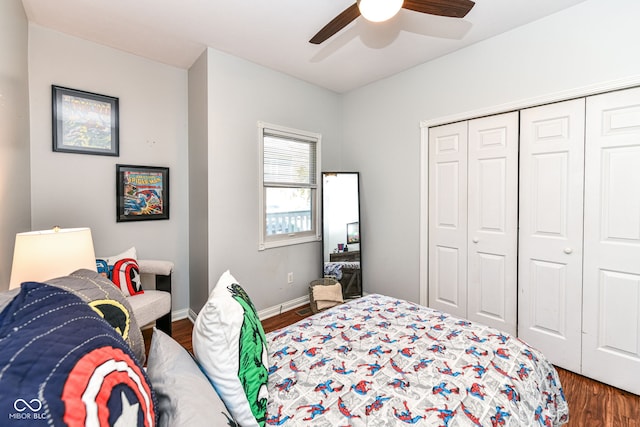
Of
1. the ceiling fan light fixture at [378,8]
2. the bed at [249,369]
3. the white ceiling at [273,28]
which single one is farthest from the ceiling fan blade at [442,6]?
the bed at [249,369]

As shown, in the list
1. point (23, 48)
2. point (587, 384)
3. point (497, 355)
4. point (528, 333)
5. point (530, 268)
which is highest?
point (23, 48)

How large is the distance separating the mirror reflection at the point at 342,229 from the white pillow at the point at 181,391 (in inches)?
100

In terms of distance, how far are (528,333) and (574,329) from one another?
1.02 ft

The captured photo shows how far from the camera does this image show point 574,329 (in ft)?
7.08

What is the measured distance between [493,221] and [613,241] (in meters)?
0.76

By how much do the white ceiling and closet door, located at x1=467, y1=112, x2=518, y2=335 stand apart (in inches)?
30.4

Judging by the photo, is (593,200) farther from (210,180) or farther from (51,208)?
(51,208)

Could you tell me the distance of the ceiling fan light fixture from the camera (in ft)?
5.00

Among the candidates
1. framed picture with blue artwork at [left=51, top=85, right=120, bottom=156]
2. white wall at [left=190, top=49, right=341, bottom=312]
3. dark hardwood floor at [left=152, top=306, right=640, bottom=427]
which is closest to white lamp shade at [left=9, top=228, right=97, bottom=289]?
white wall at [left=190, top=49, right=341, bottom=312]

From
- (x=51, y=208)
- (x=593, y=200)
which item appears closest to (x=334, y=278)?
(x=593, y=200)

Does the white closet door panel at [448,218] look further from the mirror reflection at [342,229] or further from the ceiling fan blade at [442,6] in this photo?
the ceiling fan blade at [442,6]

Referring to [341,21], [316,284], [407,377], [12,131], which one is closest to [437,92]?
[341,21]

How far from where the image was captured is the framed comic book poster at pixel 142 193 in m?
2.73

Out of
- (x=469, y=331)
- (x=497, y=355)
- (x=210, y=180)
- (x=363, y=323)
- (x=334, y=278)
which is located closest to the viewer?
(x=497, y=355)
